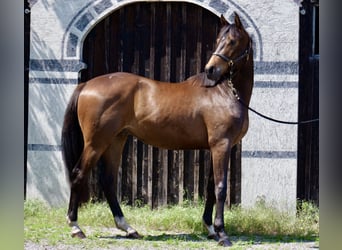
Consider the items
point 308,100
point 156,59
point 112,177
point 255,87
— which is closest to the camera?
point 112,177

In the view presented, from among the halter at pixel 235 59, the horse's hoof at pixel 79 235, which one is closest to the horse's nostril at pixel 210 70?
the halter at pixel 235 59

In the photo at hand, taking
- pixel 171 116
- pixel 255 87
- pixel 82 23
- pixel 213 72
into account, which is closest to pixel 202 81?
pixel 213 72

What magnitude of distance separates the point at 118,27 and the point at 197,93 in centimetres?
217

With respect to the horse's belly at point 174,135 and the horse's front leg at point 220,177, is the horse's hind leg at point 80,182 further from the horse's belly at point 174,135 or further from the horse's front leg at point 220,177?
the horse's front leg at point 220,177

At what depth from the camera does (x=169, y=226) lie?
698cm

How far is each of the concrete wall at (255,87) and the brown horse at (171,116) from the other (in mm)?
1319

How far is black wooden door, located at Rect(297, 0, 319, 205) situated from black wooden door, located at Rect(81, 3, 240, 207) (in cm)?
122

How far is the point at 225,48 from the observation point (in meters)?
5.98

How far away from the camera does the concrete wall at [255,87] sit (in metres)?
7.50

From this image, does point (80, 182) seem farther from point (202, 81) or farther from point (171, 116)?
point (202, 81)

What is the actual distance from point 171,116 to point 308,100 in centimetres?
240

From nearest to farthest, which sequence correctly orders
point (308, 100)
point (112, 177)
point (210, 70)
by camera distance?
1. point (210, 70)
2. point (112, 177)
3. point (308, 100)
